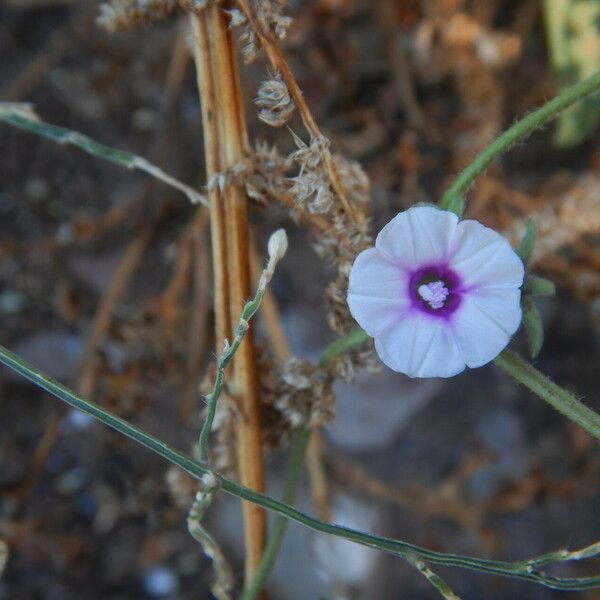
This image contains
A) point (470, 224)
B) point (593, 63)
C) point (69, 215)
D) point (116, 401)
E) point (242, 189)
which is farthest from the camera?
point (69, 215)

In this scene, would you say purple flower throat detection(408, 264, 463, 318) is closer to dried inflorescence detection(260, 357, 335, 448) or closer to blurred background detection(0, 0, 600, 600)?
dried inflorescence detection(260, 357, 335, 448)

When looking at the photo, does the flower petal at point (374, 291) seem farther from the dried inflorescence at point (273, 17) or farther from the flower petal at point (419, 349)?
the dried inflorescence at point (273, 17)

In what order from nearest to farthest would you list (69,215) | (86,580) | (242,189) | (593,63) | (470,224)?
(470,224)
(242,189)
(593,63)
(86,580)
(69,215)


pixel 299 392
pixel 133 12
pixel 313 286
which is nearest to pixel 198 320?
pixel 313 286

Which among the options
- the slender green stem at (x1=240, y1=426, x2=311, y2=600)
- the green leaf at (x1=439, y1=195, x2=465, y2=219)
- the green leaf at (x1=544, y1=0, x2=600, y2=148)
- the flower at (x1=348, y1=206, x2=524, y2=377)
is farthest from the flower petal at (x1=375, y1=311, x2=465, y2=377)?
the green leaf at (x1=544, y1=0, x2=600, y2=148)

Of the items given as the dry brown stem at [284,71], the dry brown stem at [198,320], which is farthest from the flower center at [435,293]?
the dry brown stem at [198,320]

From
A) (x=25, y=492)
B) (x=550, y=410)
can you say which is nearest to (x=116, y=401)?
(x=25, y=492)

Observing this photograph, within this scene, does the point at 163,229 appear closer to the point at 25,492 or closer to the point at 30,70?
the point at 30,70
